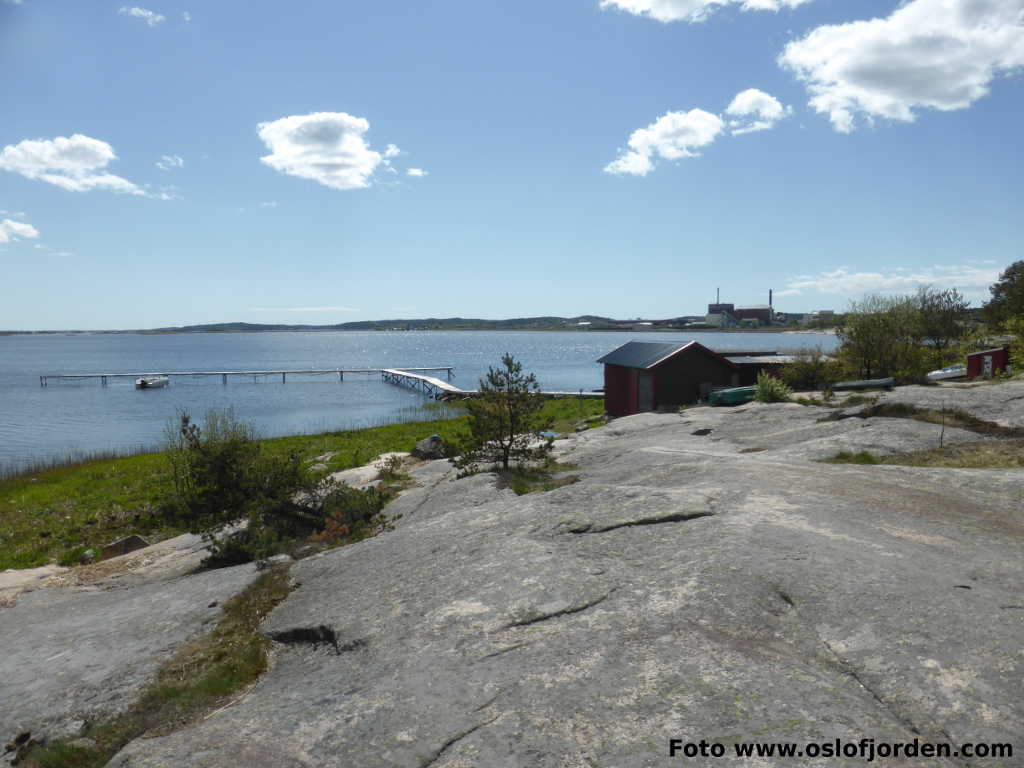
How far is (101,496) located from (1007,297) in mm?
84183

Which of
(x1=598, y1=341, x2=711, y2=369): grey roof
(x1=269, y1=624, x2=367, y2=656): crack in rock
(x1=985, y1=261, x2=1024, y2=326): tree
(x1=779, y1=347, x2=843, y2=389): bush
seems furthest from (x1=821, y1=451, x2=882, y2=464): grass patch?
(x1=985, y1=261, x2=1024, y2=326): tree

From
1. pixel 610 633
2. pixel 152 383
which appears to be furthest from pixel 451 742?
pixel 152 383

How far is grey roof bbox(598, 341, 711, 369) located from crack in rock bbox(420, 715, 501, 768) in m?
31.7

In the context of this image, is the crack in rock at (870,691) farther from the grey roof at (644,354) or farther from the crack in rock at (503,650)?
the grey roof at (644,354)

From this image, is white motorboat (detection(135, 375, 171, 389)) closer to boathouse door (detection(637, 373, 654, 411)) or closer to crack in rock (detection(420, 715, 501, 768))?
boathouse door (detection(637, 373, 654, 411))

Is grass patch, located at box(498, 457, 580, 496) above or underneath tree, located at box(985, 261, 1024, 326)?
underneath

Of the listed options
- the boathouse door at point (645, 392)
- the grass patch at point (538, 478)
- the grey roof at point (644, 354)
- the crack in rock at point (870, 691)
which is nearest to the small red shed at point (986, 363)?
the grey roof at point (644, 354)

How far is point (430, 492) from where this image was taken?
1533 centimetres

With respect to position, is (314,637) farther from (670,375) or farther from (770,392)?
(670,375)

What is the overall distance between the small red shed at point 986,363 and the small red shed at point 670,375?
1374cm

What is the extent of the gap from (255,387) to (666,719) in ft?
358

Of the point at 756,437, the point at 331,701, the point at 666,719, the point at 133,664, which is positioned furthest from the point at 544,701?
the point at 756,437

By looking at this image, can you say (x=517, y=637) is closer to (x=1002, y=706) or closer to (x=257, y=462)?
(x=1002, y=706)

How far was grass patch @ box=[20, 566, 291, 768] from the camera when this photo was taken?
588cm
